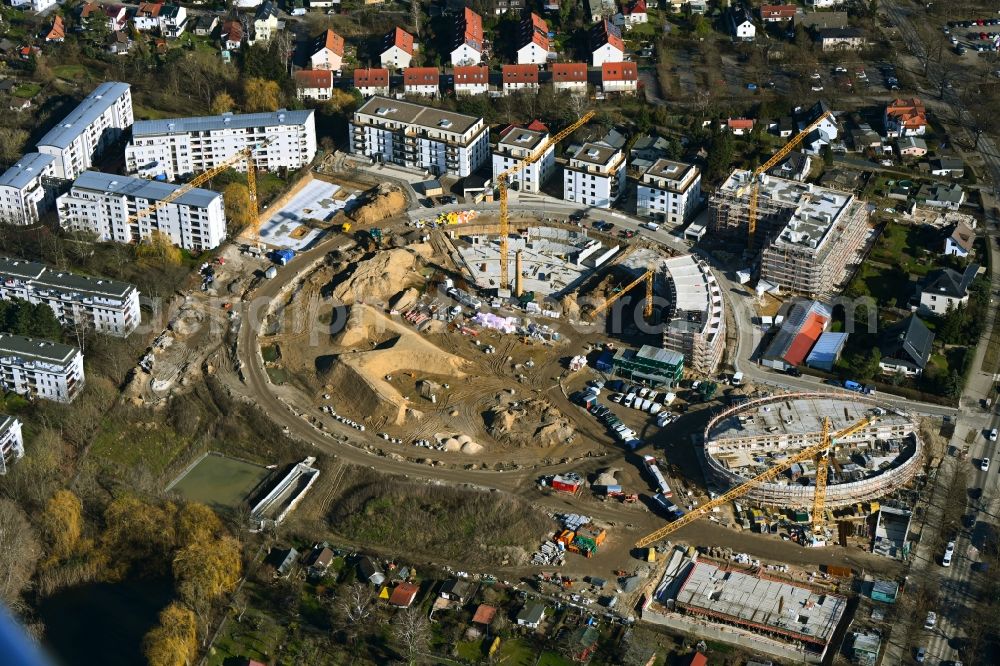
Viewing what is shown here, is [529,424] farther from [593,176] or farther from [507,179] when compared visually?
[507,179]

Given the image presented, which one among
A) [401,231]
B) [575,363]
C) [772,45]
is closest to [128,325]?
[401,231]

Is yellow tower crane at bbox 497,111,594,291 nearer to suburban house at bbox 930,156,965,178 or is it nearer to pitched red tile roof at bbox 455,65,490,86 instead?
pitched red tile roof at bbox 455,65,490,86

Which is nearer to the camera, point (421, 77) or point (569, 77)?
point (421, 77)

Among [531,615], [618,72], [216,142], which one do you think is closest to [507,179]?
[618,72]

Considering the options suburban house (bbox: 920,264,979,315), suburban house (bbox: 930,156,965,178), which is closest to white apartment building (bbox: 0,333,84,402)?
suburban house (bbox: 920,264,979,315)

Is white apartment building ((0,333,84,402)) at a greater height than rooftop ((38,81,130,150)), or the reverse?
rooftop ((38,81,130,150))

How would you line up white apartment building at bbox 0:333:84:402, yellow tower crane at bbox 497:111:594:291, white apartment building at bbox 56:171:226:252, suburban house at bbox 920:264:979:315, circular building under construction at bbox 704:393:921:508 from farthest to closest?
white apartment building at bbox 56:171:226:252 → yellow tower crane at bbox 497:111:594:291 → suburban house at bbox 920:264:979:315 → white apartment building at bbox 0:333:84:402 → circular building under construction at bbox 704:393:921:508
